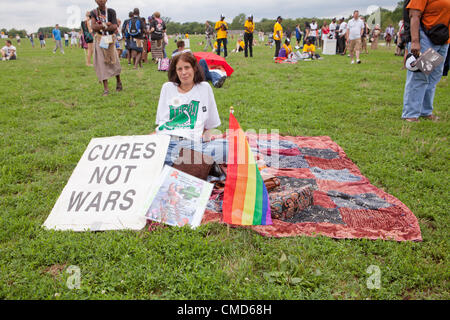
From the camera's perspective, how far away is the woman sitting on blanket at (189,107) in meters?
3.71

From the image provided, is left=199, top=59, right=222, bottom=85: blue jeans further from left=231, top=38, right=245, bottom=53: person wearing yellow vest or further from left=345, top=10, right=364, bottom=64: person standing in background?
left=231, top=38, right=245, bottom=53: person wearing yellow vest

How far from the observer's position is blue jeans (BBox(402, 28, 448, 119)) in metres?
5.39

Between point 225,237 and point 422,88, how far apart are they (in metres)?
5.15

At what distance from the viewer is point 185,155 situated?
337cm

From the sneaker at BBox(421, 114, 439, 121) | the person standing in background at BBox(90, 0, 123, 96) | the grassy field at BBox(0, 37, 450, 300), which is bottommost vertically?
the grassy field at BBox(0, 37, 450, 300)

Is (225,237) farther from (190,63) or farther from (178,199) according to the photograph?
(190,63)

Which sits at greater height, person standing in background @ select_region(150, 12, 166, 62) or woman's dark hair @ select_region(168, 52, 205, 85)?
person standing in background @ select_region(150, 12, 166, 62)

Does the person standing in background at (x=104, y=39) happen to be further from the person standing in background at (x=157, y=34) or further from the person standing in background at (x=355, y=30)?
the person standing in background at (x=355, y=30)

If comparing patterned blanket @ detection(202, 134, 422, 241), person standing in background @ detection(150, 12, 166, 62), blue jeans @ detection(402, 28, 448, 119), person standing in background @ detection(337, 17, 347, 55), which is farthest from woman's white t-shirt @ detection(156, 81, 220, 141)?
person standing in background @ detection(337, 17, 347, 55)

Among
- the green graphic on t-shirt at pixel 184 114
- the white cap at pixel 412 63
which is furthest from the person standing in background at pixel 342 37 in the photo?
the green graphic on t-shirt at pixel 184 114

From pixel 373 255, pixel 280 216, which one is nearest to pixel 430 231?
pixel 373 255

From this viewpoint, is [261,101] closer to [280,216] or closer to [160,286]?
[280,216]

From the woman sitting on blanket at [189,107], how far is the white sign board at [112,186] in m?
0.43

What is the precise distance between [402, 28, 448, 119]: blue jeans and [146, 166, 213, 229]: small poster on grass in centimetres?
479
